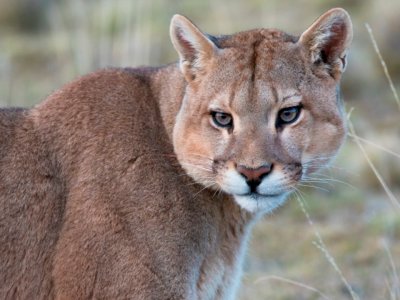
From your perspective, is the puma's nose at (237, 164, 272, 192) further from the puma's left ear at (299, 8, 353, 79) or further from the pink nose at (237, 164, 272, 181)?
the puma's left ear at (299, 8, 353, 79)

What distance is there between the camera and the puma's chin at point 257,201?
23.2 feet

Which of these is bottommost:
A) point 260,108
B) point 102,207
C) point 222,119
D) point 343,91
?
point 343,91

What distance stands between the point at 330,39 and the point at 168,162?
1.34m

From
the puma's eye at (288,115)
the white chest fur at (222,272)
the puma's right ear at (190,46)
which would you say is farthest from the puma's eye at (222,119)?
Answer: the white chest fur at (222,272)

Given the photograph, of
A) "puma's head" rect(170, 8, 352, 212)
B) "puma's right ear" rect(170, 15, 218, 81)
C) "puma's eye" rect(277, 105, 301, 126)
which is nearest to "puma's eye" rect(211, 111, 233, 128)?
"puma's head" rect(170, 8, 352, 212)

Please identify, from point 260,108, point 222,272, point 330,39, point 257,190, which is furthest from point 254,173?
point 330,39

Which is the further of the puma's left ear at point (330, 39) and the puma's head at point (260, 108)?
the puma's left ear at point (330, 39)

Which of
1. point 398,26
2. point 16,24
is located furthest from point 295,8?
point 16,24

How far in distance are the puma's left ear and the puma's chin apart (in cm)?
94

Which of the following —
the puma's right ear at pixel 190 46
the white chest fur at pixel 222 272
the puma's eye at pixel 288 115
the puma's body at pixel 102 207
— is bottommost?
the white chest fur at pixel 222 272

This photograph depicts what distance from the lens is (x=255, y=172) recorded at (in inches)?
270

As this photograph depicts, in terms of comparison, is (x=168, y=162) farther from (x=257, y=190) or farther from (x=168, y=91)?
(x=257, y=190)

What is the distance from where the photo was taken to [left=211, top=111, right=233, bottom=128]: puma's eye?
716 centimetres

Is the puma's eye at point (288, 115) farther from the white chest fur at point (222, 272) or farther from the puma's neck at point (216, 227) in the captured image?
the white chest fur at point (222, 272)
